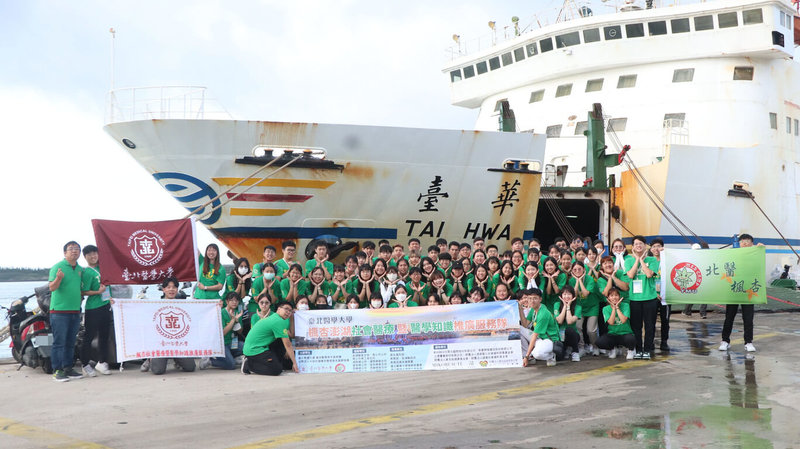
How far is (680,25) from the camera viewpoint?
18156 mm

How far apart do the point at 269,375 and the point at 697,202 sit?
1186 cm

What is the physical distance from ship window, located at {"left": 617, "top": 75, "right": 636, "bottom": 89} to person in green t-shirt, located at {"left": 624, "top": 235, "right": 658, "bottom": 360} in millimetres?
10544

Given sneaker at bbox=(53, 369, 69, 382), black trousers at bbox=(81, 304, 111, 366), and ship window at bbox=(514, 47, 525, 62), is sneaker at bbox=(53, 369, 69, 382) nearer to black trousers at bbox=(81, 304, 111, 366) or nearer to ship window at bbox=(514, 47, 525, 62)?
black trousers at bbox=(81, 304, 111, 366)

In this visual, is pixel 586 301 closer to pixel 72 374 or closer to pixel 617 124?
pixel 72 374

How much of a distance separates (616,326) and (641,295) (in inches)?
18.4

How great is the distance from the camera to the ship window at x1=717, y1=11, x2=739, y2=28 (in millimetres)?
17828

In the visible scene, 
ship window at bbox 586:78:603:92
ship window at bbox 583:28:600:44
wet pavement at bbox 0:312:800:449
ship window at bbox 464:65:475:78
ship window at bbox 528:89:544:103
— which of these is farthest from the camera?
ship window at bbox 464:65:475:78

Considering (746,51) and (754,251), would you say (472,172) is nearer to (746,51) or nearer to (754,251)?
(754,251)

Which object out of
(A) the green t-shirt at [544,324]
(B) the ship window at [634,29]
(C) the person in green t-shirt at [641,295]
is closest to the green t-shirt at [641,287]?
(C) the person in green t-shirt at [641,295]

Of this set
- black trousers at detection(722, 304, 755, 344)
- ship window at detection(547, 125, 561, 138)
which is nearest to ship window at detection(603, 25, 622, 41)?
ship window at detection(547, 125, 561, 138)

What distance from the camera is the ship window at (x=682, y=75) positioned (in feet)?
59.5

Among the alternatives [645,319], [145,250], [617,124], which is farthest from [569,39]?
[145,250]

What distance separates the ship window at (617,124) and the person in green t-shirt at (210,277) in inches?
465

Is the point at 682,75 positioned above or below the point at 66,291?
above
